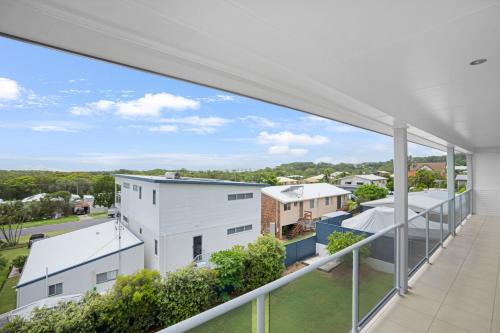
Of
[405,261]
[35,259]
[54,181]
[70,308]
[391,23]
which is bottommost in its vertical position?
[70,308]

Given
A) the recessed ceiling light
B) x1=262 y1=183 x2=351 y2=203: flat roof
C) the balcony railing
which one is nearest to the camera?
the balcony railing

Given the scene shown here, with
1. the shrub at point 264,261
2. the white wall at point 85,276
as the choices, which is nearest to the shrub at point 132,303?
the white wall at point 85,276

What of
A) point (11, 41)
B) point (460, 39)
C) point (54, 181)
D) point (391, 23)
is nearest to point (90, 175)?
point (54, 181)

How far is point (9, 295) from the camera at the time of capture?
356cm

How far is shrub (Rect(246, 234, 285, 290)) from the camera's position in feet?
27.3

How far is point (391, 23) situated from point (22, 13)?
1467 millimetres

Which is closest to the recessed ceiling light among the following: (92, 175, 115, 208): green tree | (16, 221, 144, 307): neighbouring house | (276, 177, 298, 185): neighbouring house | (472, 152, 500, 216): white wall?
(92, 175, 115, 208): green tree

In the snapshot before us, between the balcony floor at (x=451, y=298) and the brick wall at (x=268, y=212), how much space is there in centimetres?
900

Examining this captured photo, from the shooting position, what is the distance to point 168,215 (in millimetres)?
6805

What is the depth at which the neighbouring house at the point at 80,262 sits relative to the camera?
428 centimetres

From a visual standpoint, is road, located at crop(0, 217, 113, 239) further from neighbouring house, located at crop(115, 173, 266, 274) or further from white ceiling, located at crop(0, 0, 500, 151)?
white ceiling, located at crop(0, 0, 500, 151)

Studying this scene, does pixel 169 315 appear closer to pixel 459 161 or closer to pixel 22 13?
pixel 22 13

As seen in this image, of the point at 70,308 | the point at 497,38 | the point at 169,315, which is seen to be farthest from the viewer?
the point at 169,315

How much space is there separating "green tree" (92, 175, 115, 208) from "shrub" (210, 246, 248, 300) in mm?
4402
